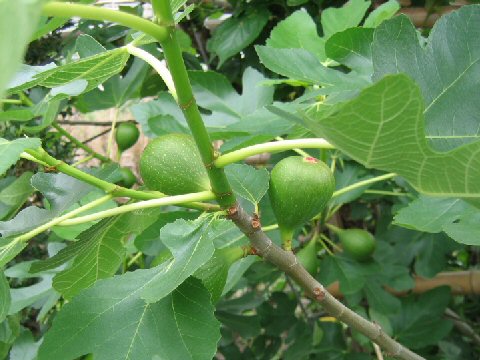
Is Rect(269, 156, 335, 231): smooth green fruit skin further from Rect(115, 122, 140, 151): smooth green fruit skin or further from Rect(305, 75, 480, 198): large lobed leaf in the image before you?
Rect(115, 122, 140, 151): smooth green fruit skin

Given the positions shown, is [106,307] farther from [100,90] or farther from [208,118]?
[100,90]

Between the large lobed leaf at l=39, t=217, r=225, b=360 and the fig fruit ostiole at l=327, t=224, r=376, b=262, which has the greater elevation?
the large lobed leaf at l=39, t=217, r=225, b=360

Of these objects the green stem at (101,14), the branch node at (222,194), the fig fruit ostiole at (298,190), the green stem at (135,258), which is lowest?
the green stem at (135,258)

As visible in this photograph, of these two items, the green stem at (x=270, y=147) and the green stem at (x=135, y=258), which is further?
the green stem at (x=135, y=258)

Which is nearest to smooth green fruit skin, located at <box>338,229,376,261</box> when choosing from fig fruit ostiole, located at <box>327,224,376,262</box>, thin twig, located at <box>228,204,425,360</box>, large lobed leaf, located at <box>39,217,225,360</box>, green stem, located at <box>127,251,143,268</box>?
fig fruit ostiole, located at <box>327,224,376,262</box>

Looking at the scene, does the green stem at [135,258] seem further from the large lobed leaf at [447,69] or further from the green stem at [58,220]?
the large lobed leaf at [447,69]

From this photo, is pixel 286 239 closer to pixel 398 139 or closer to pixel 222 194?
pixel 222 194

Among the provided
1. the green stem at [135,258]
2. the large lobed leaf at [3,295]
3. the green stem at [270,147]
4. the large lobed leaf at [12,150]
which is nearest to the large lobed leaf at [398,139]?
the green stem at [270,147]

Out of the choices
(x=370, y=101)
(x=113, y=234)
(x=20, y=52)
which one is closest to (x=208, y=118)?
(x=113, y=234)
